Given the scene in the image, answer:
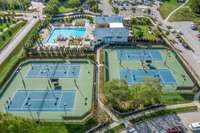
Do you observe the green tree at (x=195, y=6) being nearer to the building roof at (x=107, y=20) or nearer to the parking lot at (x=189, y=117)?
the building roof at (x=107, y=20)

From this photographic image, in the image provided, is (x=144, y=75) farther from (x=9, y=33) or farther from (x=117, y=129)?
(x=9, y=33)

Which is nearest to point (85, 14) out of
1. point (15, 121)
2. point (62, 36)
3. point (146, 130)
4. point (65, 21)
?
point (65, 21)

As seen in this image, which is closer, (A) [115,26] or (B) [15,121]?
(B) [15,121]

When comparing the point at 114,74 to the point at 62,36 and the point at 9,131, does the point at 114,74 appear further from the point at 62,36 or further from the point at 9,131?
the point at 9,131

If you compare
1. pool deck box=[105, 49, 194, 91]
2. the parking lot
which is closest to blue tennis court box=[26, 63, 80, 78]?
pool deck box=[105, 49, 194, 91]

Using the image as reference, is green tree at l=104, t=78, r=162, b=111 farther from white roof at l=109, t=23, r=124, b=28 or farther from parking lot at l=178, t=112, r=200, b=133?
white roof at l=109, t=23, r=124, b=28

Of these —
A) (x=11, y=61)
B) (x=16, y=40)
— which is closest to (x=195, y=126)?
(x=11, y=61)
